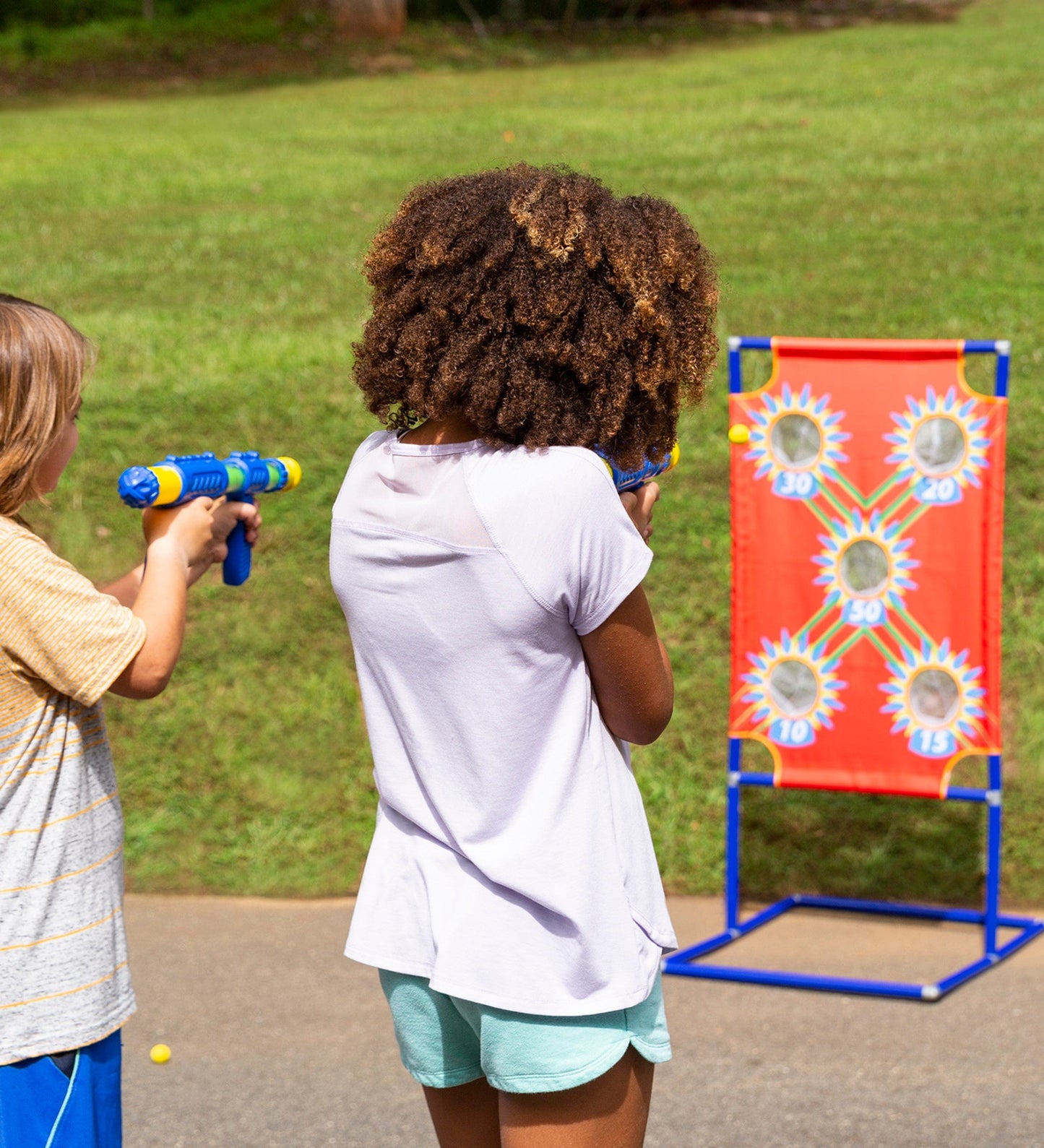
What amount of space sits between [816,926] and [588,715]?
2826mm

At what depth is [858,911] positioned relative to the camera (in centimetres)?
A: 443

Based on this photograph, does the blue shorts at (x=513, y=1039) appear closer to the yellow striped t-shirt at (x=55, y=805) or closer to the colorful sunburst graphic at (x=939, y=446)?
the yellow striped t-shirt at (x=55, y=805)

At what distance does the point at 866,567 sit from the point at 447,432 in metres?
2.55

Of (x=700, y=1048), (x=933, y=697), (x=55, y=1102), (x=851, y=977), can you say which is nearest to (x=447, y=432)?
(x=55, y=1102)

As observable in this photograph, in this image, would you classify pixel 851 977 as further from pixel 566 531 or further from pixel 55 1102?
pixel 566 531

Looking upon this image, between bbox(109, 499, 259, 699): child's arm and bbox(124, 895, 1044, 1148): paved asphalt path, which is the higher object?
bbox(109, 499, 259, 699): child's arm

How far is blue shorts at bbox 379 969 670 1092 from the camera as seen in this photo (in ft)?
5.74

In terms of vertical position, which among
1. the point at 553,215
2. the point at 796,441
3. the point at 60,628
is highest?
the point at 553,215

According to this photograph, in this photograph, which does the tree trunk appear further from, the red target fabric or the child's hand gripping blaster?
the child's hand gripping blaster

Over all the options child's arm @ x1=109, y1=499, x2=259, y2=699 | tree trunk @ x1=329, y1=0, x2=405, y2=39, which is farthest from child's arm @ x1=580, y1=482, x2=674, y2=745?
tree trunk @ x1=329, y1=0, x2=405, y2=39

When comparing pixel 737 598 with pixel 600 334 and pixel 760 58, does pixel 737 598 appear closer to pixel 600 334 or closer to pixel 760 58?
pixel 600 334

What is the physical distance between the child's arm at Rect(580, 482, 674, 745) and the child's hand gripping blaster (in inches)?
26.8

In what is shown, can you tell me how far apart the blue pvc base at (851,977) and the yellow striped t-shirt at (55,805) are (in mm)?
2250

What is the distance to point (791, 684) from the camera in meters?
4.16
